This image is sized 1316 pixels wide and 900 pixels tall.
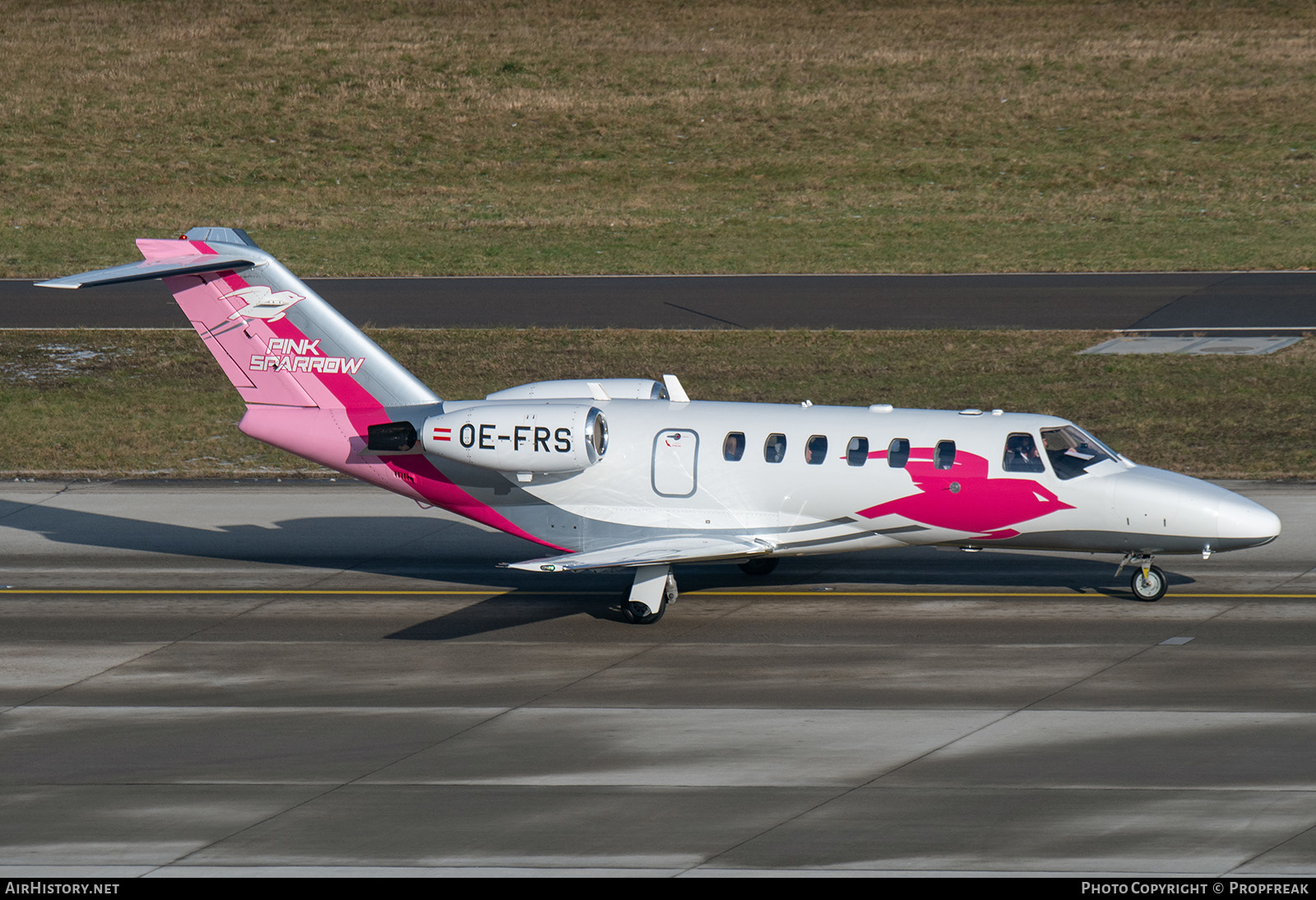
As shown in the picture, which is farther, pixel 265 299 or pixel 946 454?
pixel 265 299

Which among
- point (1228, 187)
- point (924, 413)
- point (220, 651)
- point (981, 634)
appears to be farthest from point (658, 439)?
point (1228, 187)

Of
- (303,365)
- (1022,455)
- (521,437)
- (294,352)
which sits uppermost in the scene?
(294,352)

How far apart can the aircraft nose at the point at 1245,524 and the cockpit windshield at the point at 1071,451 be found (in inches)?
64.8

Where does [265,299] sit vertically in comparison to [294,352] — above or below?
above

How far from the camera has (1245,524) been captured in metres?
20.7

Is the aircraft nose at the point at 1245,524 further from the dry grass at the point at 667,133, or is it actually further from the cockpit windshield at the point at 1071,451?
the dry grass at the point at 667,133

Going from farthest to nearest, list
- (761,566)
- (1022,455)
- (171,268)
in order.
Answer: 1. (761,566)
2. (171,268)
3. (1022,455)

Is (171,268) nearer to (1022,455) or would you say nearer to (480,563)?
(480,563)

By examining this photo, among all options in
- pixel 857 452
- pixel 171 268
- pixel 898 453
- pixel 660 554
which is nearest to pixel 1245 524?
pixel 898 453

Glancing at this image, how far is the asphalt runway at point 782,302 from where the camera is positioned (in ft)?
136

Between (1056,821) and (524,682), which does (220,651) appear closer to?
(524,682)

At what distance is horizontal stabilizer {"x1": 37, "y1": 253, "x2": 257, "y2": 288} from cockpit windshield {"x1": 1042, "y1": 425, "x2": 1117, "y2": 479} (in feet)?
38.0

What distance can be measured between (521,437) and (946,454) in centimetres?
578
